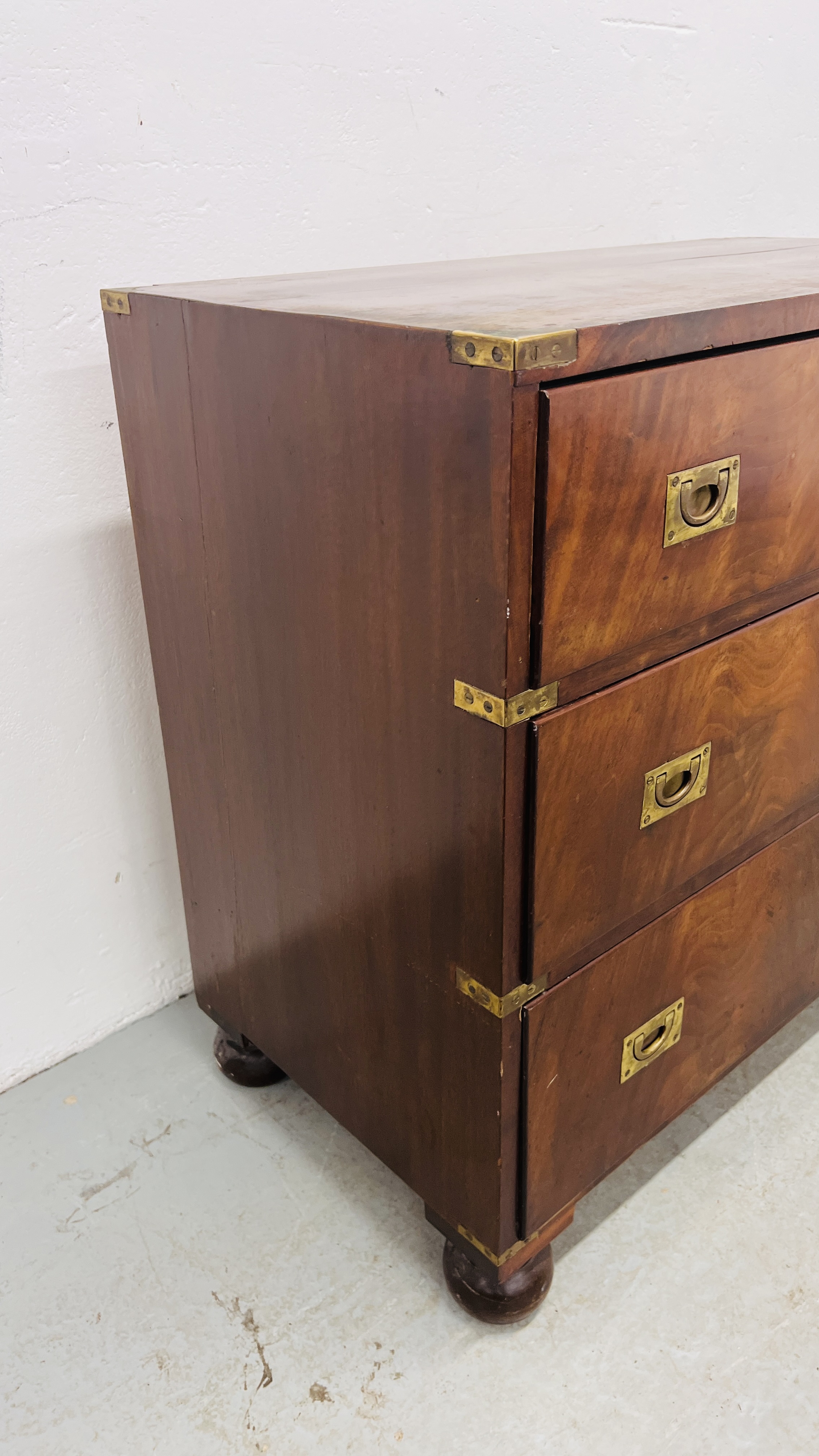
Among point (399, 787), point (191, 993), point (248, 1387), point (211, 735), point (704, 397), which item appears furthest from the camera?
point (191, 993)

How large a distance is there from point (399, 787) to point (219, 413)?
1.24ft

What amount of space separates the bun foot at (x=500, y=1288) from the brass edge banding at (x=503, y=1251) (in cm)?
2

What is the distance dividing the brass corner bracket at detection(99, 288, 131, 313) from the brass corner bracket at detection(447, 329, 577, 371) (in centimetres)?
46

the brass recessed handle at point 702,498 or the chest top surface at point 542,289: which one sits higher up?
the chest top surface at point 542,289

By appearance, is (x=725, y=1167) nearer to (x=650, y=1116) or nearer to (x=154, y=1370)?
(x=650, y=1116)

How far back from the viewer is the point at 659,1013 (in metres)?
1.10

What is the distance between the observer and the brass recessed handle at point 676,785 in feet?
3.22

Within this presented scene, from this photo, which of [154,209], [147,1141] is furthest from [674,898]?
[154,209]

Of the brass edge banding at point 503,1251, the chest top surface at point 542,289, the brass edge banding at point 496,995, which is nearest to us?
the chest top surface at point 542,289

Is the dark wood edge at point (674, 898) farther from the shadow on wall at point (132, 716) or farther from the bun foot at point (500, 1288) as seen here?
the shadow on wall at point (132, 716)

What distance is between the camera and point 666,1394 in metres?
1.05

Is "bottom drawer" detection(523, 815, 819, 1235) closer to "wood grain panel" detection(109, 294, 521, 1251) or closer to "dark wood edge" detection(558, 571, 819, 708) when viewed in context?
"wood grain panel" detection(109, 294, 521, 1251)

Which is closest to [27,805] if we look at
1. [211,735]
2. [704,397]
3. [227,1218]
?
[211,735]

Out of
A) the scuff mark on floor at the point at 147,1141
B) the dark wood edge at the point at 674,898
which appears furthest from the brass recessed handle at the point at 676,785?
the scuff mark on floor at the point at 147,1141
